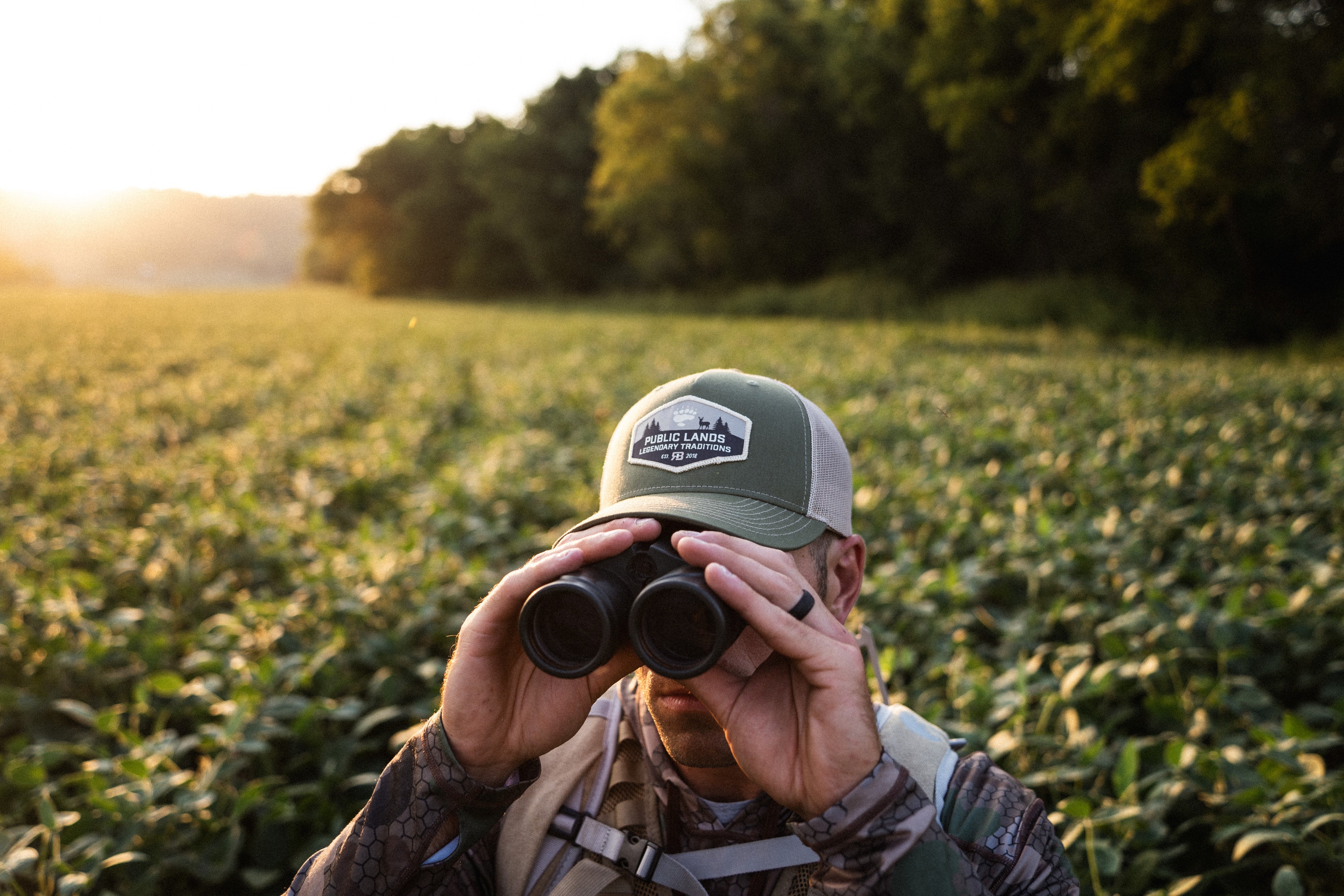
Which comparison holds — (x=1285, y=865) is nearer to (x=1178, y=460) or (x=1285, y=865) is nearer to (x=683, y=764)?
(x=683, y=764)

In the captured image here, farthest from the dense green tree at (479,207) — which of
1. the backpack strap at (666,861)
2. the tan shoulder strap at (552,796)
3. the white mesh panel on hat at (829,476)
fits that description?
the backpack strap at (666,861)

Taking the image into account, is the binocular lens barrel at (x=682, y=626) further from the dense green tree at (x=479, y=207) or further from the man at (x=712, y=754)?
the dense green tree at (x=479, y=207)

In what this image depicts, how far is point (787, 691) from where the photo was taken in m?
1.32

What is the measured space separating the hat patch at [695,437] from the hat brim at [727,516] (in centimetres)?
6

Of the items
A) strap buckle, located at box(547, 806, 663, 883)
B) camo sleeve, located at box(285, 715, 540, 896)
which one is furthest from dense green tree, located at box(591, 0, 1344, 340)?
camo sleeve, located at box(285, 715, 540, 896)

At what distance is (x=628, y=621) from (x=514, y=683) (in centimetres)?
24

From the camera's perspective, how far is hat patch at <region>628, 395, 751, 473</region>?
152cm

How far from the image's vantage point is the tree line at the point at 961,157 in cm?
1305

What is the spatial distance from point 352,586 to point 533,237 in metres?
41.6

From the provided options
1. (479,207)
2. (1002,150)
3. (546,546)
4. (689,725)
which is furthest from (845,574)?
(479,207)

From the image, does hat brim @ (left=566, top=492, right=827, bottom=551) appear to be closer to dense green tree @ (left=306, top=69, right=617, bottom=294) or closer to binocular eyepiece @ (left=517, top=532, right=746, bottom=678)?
binocular eyepiece @ (left=517, top=532, right=746, bottom=678)

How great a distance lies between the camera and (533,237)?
140 ft

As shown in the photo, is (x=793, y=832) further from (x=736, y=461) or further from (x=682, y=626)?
(x=736, y=461)

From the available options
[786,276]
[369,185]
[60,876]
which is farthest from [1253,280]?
[369,185]
